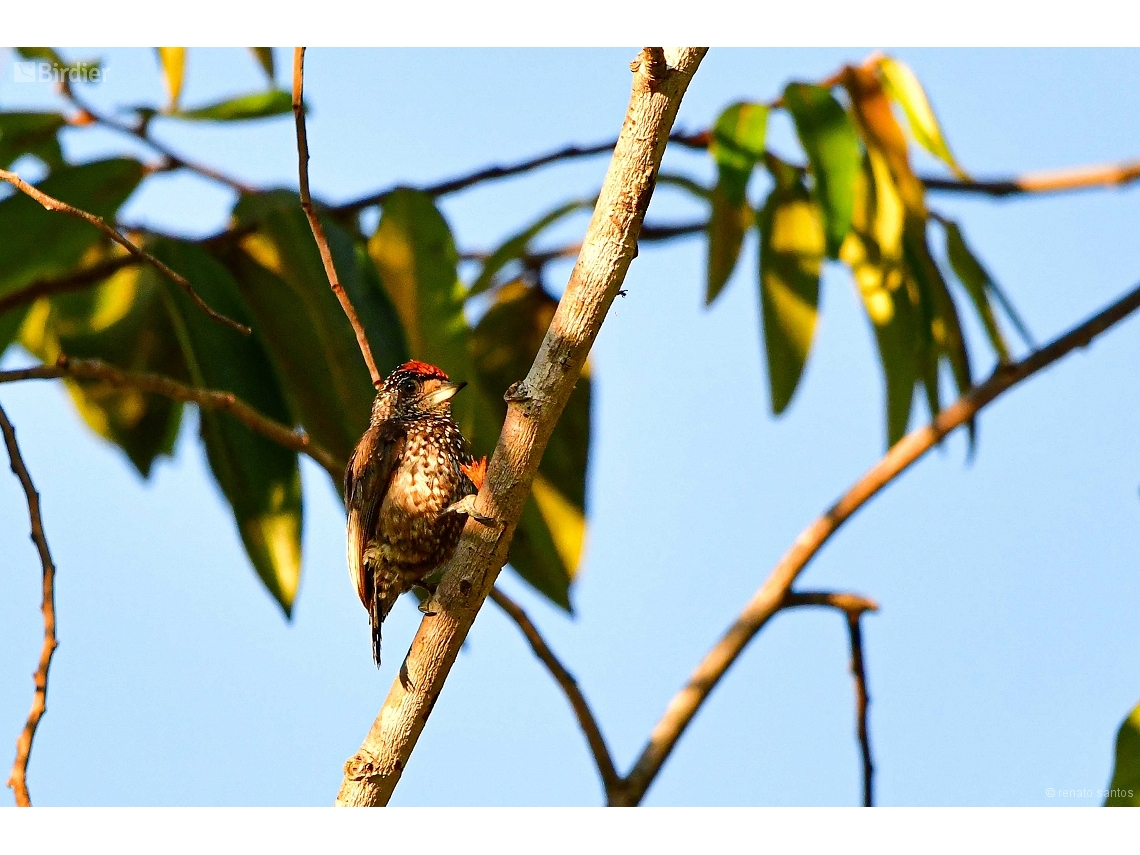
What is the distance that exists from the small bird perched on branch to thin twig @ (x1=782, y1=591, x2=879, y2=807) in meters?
1.33

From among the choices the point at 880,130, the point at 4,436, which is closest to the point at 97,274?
the point at 4,436

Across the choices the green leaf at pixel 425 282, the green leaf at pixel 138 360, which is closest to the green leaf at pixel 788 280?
the green leaf at pixel 425 282

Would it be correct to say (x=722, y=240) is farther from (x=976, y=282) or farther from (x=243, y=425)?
(x=243, y=425)

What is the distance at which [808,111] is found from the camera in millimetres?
4320

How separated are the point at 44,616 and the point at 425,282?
1.66m

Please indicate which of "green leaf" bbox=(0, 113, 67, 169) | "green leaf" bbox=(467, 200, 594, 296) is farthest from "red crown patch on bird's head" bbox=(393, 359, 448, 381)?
"green leaf" bbox=(0, 113, 67, 169)

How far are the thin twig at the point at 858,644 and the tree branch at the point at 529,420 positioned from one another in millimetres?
1806

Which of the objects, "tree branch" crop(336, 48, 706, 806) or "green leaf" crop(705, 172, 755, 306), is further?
"green leaf" crop(705, 172, 755, 306)

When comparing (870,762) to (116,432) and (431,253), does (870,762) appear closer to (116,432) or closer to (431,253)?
(431,253)

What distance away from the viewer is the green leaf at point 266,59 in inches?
215

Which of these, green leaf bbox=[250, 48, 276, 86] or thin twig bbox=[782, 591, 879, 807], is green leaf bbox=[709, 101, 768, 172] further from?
green leaf bbox=[250, 48, 276, 86]

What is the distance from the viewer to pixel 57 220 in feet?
14.7

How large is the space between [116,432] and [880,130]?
11.6ft

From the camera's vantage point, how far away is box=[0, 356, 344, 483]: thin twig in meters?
3.23
